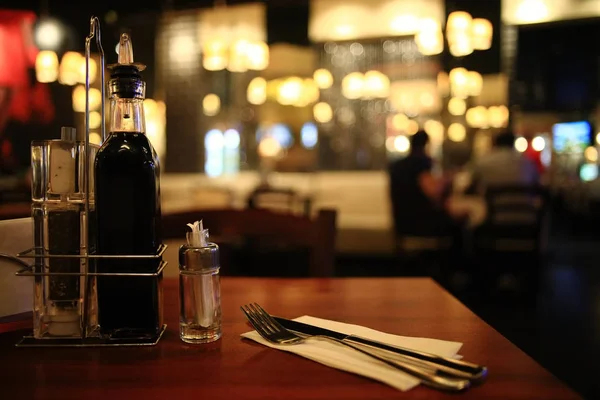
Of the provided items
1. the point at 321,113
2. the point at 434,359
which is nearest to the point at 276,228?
the point at 434,359

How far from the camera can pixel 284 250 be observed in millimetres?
4867

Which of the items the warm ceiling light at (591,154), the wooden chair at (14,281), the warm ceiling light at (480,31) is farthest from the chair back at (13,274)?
the warm ceiling light at (591,154)

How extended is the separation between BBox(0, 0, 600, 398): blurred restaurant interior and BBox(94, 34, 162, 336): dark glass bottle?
→ 14.2 feet

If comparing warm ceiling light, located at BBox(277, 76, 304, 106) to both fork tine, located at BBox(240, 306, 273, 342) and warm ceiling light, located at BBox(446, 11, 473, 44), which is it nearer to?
warm ceiling light, located at BBox(446, 11, 473, 44)

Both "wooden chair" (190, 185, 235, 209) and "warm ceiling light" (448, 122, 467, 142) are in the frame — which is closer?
"wooden chair" (190, 185, 235, 209)

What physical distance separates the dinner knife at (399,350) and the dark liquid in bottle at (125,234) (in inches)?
7.8

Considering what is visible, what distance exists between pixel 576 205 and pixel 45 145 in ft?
28.0

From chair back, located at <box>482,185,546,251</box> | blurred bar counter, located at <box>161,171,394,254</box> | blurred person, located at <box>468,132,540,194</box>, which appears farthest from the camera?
blurred bar counter, located at <box>161,171,394,254</box>

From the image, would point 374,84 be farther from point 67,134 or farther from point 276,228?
point 67,134

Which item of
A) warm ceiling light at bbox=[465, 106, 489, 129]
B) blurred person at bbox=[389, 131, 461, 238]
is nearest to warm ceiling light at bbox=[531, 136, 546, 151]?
warm ceiling light at bbox=[465, 106, 489, 129]

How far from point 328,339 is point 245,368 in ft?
0.43

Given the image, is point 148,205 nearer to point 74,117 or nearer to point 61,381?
point 61,381

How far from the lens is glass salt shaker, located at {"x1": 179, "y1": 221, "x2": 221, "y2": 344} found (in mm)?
744

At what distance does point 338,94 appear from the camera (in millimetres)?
7688
